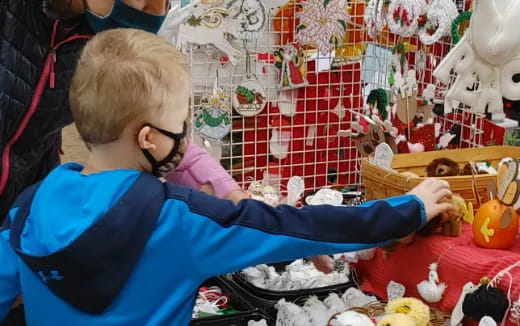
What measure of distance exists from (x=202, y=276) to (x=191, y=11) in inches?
39.2

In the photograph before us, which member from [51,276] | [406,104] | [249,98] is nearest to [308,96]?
[249,98]

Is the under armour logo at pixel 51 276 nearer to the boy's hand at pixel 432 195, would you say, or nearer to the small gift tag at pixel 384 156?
the boy's hand at pixel 432 195

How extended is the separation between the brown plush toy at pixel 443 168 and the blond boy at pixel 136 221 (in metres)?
0.48

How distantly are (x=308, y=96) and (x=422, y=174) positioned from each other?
66 centimetres

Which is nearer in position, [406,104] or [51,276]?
[51,276]

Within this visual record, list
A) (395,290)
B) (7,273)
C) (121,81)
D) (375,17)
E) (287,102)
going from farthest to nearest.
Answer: (287,102) → (375,17) → (395,290) → (7,273) → (121,81)

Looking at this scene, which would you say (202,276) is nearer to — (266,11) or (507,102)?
(507,102)

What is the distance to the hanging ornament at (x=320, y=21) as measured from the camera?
2014 mm

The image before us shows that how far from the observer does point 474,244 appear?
1.36 meters

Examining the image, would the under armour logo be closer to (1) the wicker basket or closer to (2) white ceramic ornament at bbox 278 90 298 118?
(1) the wicker basket

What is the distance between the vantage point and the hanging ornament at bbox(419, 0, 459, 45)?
5.82ft

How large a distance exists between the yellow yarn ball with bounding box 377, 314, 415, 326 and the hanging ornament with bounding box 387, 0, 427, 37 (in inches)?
33.5

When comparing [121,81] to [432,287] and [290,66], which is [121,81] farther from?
[290,66]

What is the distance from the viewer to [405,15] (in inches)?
73.4
